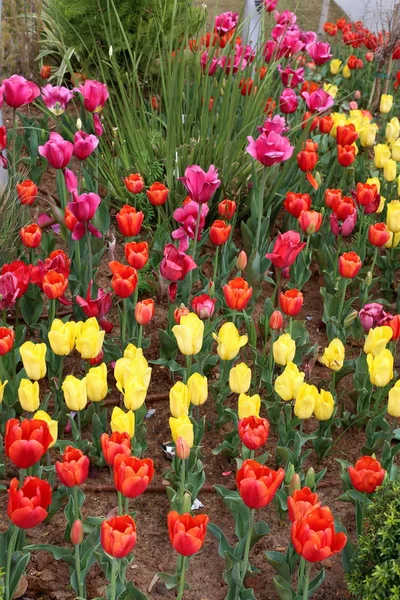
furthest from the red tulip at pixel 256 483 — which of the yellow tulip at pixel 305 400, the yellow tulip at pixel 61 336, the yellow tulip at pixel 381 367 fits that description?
the yellow tulip at pixel 61 336

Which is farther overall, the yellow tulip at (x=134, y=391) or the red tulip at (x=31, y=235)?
the red tulip at (x=31, y=235)

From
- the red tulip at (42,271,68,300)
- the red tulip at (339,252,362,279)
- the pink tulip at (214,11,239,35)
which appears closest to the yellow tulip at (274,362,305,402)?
the red tulip at (339,252,362,279)

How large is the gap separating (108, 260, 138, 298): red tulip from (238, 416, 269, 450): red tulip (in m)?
0.66

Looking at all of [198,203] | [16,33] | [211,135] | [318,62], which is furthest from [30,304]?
[16,33]

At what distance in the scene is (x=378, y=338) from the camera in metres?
2.55

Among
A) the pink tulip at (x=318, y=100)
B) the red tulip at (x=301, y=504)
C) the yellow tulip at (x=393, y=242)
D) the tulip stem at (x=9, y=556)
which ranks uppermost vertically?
the pink tulip at (x=318, y=100)

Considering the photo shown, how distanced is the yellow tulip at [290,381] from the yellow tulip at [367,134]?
180cm

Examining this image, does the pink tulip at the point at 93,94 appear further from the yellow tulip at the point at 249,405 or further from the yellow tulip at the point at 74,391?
the yellow tulip at the point at 249,405

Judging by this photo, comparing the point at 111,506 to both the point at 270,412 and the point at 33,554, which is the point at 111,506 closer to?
the point at 33,554

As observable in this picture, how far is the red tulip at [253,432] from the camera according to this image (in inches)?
81.4

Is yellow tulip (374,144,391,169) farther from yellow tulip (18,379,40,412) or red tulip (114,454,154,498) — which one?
red tulip (114,454,154,498)

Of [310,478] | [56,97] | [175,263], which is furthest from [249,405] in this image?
[56,97]

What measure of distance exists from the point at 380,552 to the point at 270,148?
1517mm

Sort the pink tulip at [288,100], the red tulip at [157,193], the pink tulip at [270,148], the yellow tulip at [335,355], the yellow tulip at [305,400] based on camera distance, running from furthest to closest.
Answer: the pink tulip at [288,100] < the red tulip at [157,193] < the pink tulip at [270,148] < the yellow tulip at [335,355] < the yellow tulip at [305,400]
